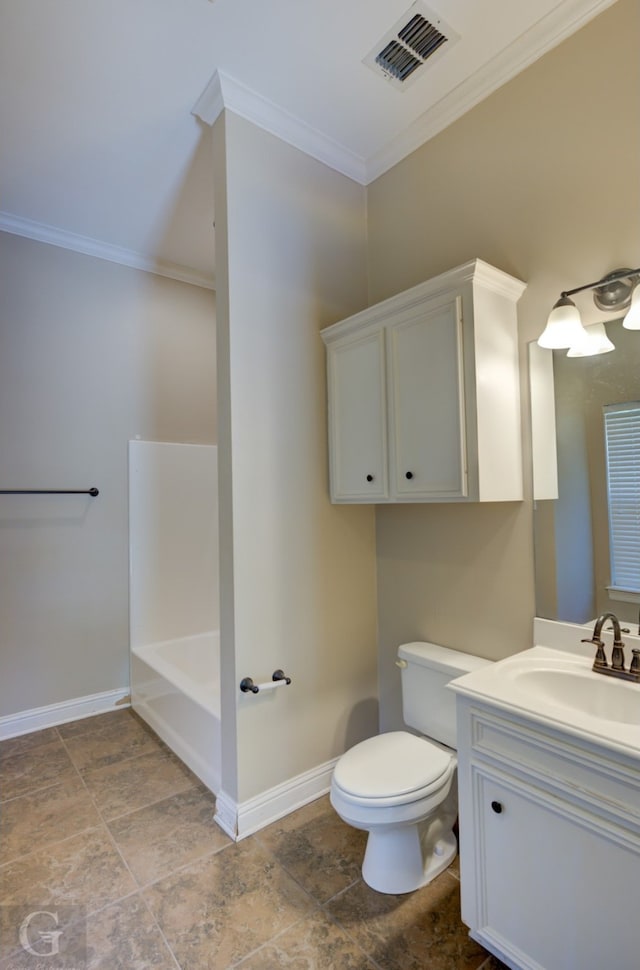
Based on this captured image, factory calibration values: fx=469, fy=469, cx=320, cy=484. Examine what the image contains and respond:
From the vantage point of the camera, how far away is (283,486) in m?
1.95

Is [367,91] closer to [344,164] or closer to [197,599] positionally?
[344,164]

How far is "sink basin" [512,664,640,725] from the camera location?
1273 millimetres

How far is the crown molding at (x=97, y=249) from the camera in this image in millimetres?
2592

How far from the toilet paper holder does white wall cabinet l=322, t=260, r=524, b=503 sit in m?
0.77

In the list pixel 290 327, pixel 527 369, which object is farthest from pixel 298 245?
pixel 527 369

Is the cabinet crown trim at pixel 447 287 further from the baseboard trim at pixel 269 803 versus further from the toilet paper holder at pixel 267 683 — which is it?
the baseboard trim at pixel 269 803

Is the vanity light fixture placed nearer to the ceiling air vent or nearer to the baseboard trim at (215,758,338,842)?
the ceiling air vent

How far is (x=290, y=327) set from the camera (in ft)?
6.56

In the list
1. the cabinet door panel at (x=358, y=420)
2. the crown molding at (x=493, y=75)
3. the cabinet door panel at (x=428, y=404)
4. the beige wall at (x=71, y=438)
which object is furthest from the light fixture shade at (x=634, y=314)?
the beige wall at (x=71, y=438)

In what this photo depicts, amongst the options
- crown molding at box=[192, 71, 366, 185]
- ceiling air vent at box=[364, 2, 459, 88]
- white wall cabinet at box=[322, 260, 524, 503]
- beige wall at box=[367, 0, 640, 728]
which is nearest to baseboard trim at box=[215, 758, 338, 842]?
beige wall at box=[367, 0, 640, 728]

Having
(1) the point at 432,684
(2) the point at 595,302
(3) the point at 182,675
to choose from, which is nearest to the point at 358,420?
(2) the point at 595,302

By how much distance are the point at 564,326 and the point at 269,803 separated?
6.66ft

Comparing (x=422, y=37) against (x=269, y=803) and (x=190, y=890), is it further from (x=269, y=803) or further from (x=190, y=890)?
(x=190, y=890)

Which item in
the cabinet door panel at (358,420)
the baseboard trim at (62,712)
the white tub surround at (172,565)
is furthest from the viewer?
the white tub surround at (172,565)
